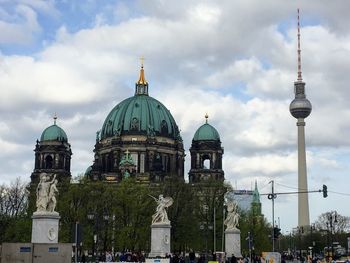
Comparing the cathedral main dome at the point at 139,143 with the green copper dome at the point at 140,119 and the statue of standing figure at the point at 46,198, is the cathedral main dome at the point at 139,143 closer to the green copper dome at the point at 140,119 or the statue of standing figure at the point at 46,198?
the green copper dome at the point at 140,119

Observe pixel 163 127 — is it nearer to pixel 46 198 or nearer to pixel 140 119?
pixel 140 119

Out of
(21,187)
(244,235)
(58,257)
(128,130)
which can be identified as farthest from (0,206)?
(58,257)

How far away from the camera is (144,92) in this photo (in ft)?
564

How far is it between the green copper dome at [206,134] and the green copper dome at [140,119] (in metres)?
6.99

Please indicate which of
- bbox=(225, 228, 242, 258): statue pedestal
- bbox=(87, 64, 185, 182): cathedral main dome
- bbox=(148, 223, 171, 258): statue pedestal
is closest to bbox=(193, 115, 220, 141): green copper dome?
bbox=(87, 64, 185, 182): cathedral main dome

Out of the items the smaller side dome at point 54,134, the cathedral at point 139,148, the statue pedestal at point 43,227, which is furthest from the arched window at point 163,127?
the statue pedestal at point 43,227

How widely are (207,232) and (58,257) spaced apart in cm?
7190

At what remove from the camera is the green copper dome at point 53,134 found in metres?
150

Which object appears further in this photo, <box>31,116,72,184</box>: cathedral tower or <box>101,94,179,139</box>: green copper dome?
<box>101,94,179,139</box>: green copper dome

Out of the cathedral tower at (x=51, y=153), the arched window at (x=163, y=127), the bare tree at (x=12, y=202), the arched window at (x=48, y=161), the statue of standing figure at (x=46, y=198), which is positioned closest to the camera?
the statue of standing figure at (x=46, y=198)

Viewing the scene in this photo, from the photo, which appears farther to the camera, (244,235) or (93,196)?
(244,235)

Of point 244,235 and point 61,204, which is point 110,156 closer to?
point 244,235

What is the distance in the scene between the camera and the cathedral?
149m

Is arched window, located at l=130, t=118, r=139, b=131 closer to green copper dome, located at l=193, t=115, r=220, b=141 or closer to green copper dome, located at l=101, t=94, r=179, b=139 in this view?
green copper dome, located at l=101, t=94, r=179, b=139
